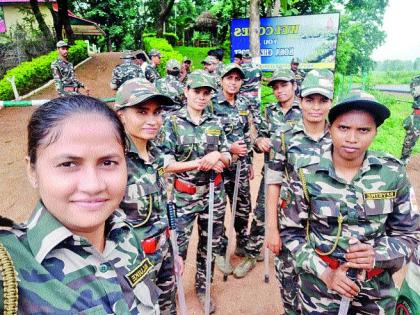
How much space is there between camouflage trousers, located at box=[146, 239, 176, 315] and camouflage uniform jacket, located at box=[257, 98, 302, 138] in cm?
227

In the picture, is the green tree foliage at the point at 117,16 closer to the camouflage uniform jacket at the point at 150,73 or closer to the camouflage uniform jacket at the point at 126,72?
the camouflage uniform jacket at the point at 150,73

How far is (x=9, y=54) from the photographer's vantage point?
45.3ft

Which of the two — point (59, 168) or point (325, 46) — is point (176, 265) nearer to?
point (59, 168)

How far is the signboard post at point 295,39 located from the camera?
1197 cm

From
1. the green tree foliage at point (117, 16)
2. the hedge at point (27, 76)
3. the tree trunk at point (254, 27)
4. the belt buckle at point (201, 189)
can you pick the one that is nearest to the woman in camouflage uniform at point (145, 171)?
the belt buckle at point (201, 189)

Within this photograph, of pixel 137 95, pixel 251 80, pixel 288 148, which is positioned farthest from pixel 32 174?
pixel 251 80

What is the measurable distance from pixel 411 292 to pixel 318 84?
6.37 feet

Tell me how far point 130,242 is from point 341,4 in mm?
26650

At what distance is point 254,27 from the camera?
34.4ft

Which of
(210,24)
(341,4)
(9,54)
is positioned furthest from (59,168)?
(210,24)

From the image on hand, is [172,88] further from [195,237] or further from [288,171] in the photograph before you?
[288,171]

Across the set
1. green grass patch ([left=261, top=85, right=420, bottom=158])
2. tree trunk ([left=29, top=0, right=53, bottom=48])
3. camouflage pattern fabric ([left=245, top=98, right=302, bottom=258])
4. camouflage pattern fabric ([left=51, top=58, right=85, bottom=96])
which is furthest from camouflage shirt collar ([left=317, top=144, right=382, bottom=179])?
tree trunk ([left=29, top=0, right=53, bottom=48])

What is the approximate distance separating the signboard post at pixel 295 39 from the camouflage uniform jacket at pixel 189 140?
31.2 feet

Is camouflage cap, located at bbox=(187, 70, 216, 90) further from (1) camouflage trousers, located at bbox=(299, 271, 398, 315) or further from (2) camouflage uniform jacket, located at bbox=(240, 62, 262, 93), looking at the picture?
(2) camouflage uniform jacket, located at bbox=(240, 62, 262, 93)
